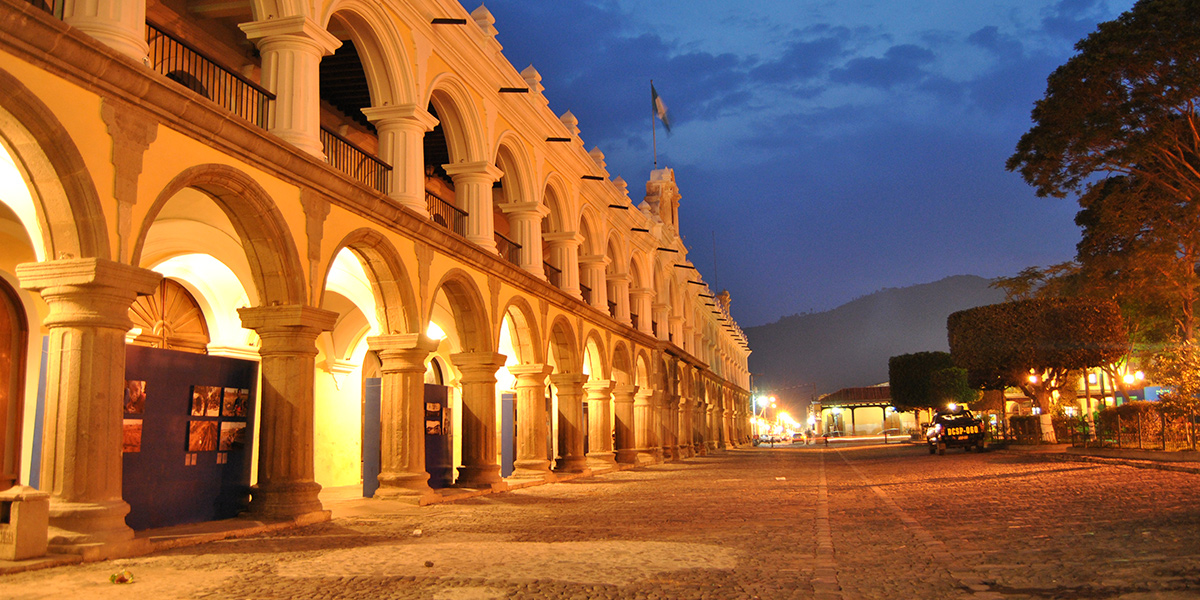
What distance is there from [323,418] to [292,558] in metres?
12.7

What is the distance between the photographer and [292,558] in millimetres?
7656

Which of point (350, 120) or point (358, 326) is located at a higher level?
point (350, 120)

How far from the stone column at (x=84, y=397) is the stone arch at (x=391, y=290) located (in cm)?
562

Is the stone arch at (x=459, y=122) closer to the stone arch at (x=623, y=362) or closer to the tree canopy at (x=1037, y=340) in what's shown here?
the stone arch at (x=623, y=362)

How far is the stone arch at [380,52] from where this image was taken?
531 inches

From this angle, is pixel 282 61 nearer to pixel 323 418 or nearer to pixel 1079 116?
pixel 323 418

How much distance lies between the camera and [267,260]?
1080cm

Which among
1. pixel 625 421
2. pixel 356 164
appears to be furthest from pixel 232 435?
pixel 625 421

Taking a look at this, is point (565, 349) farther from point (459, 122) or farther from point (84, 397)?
point (84, 397)

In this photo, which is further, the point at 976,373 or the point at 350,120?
the point at 976,373

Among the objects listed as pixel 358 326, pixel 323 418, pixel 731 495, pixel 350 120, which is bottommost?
pixel 731 495

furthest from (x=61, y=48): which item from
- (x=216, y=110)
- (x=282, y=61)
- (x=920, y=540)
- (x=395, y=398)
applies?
(x=920, y=540)

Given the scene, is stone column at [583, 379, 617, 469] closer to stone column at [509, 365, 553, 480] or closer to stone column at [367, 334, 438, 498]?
stone column at [509, 365, 553, 480]

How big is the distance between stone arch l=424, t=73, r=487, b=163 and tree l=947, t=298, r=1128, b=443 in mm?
20662
